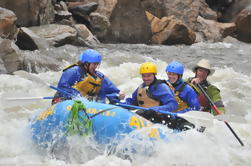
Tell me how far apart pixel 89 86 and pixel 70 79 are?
28 centimetres

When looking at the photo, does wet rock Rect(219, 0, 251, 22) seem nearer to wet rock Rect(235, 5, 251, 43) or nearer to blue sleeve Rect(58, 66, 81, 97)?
wet rock Rect(235, 5, 251, 43)

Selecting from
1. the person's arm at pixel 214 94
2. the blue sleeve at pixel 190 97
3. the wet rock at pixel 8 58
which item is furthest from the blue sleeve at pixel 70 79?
the wet rock at pixel 8 58

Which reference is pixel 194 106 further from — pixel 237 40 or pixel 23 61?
pixel 237 40

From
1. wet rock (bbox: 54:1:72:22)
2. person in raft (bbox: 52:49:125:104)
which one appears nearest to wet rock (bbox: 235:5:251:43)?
wet rock (bbox: 54:1:72:22)

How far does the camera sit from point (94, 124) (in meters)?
4.46

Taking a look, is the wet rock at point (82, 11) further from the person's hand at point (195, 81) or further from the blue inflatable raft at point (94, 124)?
the blue inflatable raft at point (94, 124)

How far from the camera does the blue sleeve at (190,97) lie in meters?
5.35

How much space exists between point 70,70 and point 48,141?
108 cm

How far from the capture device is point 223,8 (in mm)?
25000

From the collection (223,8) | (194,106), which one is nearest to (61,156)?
(194,106)

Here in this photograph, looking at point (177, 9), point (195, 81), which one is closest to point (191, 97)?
point (195, 81)

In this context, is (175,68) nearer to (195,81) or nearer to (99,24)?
(195,81)

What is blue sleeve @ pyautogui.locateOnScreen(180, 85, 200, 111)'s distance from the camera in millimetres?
5348

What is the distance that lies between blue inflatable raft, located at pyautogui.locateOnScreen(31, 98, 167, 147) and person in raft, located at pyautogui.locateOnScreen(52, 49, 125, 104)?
0.64m
